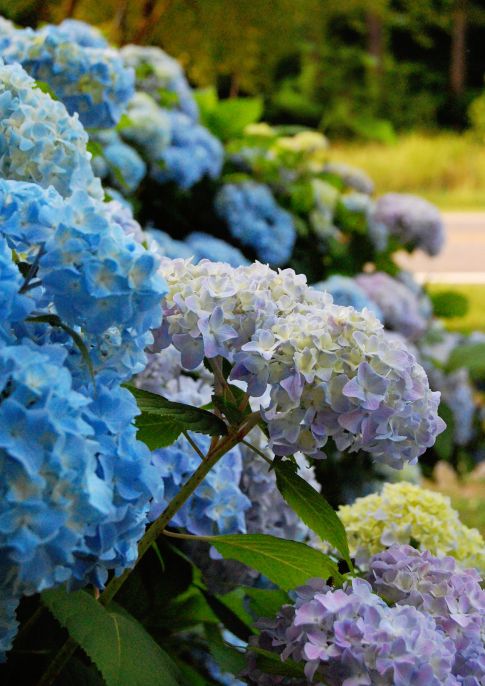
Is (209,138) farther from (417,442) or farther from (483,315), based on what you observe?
(483,315)

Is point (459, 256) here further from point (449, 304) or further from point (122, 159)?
point (122, 159)

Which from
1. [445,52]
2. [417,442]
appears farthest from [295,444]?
[445,52]

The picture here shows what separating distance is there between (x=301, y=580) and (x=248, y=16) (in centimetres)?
469

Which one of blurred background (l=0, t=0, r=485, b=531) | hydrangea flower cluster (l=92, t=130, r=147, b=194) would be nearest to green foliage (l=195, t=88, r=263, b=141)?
blurred background (l=0, t=0, r=485, b=531)

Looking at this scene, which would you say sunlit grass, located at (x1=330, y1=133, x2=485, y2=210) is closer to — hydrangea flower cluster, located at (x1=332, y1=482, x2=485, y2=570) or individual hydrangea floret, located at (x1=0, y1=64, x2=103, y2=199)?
hydrangea flower cluster, located at (x1=332, y1=482, x2=485, y2=570)

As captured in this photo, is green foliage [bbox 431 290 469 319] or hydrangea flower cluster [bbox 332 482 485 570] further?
green foliage [bbox 431 290 469 319]

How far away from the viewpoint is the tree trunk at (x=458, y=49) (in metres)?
16.4

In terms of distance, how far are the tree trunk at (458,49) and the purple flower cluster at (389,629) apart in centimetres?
1655

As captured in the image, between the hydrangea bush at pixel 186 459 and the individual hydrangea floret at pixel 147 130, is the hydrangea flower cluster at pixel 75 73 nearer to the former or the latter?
the hydrangea bush at pixel 186 459

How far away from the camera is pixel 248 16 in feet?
17.2

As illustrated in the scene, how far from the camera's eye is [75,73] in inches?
54.5

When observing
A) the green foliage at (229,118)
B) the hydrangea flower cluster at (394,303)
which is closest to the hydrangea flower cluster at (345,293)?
the hydrangea flower cluster at (394,303)

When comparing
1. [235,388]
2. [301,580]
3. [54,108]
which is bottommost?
[301,580]

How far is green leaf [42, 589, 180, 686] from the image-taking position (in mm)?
753
